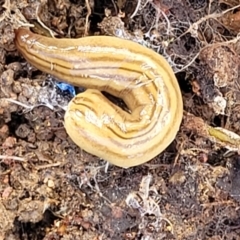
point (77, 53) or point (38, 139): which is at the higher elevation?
point (77, 53)

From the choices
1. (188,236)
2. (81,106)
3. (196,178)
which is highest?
(81,106)

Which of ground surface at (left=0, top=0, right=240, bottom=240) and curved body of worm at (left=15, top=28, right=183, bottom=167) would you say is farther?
ground surface at (left=0, top=0, right=240, bottom=240)

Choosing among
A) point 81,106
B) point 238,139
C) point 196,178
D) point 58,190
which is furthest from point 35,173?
point 238,139

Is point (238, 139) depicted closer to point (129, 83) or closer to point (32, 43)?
point (129, 83)

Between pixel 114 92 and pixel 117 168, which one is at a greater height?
pixel 114 92
